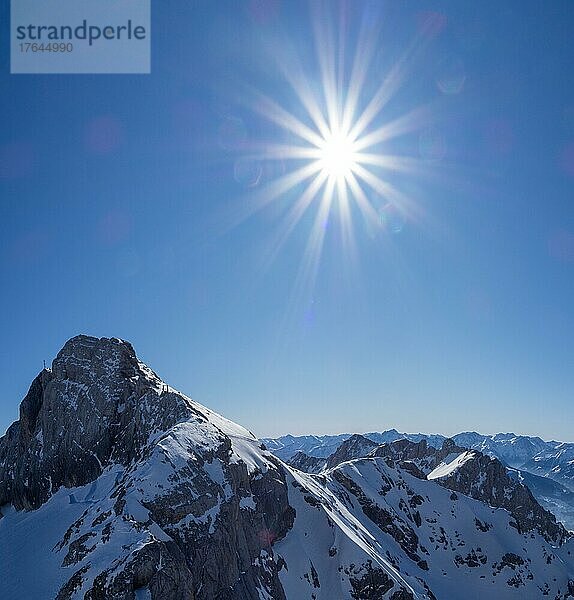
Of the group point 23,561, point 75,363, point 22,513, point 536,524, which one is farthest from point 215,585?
point 536,524

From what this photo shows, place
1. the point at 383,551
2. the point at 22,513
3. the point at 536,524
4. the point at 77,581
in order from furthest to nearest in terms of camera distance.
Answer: the point at 536,524 < the point at 383,551 < the point at 22,513 < the point at 77,581

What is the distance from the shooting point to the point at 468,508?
150 m

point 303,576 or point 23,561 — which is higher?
point 23,561

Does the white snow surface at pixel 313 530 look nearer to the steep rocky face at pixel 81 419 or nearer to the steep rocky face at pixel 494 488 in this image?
the steep rocky face at pixel 81 419

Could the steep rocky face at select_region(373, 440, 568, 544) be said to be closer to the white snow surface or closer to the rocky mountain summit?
the white snow surface

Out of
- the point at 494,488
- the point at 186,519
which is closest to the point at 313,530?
the point at 186,519

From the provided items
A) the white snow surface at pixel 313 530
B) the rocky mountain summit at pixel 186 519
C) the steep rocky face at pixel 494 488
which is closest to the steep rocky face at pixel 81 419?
the rocky mountain summit at pixel 186 519

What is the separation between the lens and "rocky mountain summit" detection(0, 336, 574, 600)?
56.5m

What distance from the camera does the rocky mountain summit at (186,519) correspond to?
185 ft

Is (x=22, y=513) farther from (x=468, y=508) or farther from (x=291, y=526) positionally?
(x=468, y=508)

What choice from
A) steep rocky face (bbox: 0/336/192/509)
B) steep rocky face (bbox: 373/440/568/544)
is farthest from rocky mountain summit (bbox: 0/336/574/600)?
steep rocky face (bbox: 373/440/568/544)

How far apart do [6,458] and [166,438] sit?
5263 cm

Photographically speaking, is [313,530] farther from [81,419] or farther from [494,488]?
[494,488]

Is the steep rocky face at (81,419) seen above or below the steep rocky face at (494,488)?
above
